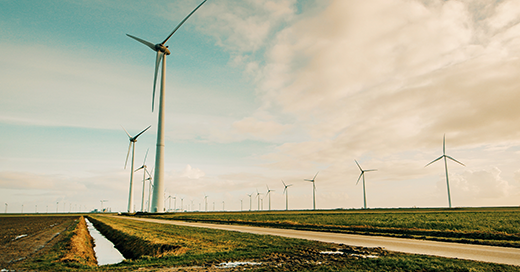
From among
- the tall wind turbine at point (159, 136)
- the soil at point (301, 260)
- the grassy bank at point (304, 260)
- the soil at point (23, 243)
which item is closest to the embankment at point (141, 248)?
the grassy bank at point (304, 260)

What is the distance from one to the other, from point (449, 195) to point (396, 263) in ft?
422

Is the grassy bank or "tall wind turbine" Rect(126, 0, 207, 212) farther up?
"tall wind turbine" Rect(126, 0, 207, 212)

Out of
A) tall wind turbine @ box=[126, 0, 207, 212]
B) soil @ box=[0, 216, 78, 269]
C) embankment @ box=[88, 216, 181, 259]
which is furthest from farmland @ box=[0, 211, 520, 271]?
tall wind turbine @ box=[126, 0, 207, 212]

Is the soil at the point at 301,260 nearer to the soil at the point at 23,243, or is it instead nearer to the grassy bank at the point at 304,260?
the grassy bank at the point at 304,260

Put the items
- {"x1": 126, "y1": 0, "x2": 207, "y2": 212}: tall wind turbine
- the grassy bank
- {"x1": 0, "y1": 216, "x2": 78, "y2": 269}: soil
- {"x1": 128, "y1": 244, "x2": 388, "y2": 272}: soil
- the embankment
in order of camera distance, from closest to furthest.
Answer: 1. the grassy bank
2. {"x1": 128, "y1": 244, "x2": 388, "y2": 272}: soil
3. {"x1": 0, "y1": 216, "x2": 78, "y2": 269}: soil
4. the embankment
5. {"x1": 126, "y1": 0, "x2": 207, "y2": 212}: tall wind turbine

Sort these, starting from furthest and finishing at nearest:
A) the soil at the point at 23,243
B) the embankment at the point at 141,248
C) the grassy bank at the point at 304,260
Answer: the embankment at the point at 141,248 < the soil at the point at 23,243 < the grassy bank at the point at 304,260

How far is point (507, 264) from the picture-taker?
14625 millimetres

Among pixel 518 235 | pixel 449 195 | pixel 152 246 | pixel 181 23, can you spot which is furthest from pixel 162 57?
pixel 449 195

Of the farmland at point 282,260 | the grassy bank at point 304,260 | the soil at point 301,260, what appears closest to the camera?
the grassy bank at point 304,260

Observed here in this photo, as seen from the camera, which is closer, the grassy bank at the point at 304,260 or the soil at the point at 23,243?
the grassy bank at the point at 304,260

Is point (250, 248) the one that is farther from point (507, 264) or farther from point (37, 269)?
point (507, 264)

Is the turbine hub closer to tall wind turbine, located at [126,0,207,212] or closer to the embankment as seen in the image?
tall wind turbine, located at [126,0,207,212]

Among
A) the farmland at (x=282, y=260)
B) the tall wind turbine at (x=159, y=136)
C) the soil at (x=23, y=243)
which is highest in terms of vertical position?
the tall wind turbine at (x=159, y=136)

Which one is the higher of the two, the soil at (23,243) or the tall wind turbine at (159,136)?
the tall wind turbine at (159,136)
